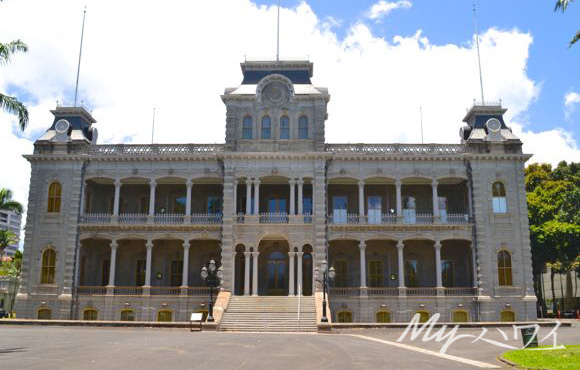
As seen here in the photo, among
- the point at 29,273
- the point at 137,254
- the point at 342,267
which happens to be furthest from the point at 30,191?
the point at 342,267

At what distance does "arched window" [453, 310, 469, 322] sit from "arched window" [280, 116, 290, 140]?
16721 millimetres

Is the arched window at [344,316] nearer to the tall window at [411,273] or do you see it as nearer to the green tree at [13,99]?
Result: the tall window at [411,273]

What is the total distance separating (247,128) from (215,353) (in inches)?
931

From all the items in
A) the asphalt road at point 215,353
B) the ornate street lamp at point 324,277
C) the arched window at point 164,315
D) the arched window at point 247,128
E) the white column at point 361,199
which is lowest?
the asphalt road at point 215,353

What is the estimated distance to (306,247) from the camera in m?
40.1

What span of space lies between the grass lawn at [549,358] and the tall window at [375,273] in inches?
875

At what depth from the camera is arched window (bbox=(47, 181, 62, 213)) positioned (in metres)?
40.4

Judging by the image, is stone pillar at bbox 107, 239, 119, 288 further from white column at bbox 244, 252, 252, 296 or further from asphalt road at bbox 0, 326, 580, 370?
asphalt road at bbox 0, 326, 580, 370

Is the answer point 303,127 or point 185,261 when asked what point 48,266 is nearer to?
point 185,261

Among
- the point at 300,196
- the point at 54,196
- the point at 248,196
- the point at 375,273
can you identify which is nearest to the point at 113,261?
the point at 54,196

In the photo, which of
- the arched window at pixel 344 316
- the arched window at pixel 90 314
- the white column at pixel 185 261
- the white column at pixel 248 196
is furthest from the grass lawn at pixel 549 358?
the arched window at pixel 90 314

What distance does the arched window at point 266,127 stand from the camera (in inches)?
1598

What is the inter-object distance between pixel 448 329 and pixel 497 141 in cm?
1579

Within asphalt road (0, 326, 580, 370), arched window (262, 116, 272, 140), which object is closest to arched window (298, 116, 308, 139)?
arched window (262, 116, 272, 140)
